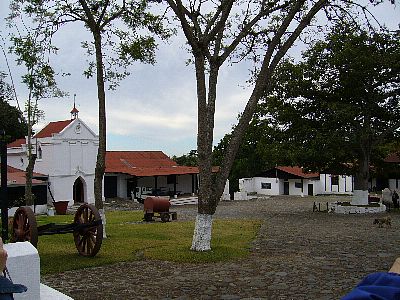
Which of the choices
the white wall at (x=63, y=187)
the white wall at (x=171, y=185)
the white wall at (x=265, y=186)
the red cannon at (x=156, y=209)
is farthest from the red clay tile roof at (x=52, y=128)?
the white wall at (x=265, y=186)

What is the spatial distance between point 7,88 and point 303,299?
33.3 m

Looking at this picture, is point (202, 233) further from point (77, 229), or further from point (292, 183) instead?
point (292, 183)

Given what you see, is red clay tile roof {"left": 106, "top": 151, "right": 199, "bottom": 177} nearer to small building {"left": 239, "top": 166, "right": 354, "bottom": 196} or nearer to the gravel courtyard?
small building {"left": 239, "top": 166, "right": 354, "bottom": 196}

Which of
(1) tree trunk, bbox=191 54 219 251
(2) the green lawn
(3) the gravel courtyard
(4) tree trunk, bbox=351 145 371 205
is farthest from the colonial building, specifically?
(3) the gravel courtyard

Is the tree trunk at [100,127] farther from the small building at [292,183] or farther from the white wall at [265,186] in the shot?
the white wall at [265,186]

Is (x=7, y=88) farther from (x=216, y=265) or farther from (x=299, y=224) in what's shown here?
(x=216, y=265)

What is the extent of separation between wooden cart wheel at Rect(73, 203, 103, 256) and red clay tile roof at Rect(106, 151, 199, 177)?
2656 cm

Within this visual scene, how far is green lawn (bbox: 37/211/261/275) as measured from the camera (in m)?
10.2

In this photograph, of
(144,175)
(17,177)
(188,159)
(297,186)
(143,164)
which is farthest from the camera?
(188,159)

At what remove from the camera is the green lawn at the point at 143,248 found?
10156mm

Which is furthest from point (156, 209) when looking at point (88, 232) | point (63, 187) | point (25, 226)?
point (63, 187)

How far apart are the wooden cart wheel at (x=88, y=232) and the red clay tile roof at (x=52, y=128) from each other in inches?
952

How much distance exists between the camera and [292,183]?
159 ft

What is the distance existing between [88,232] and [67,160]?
2487cm
